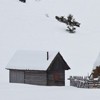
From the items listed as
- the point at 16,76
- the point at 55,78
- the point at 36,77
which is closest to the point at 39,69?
the point at 36,77

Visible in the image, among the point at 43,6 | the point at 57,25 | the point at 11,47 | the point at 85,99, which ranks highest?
the point at 43,6

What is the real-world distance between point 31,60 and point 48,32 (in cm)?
3594

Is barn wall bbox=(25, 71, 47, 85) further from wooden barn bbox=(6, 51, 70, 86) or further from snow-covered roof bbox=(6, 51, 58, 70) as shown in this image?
snow-covered roof bbox=(6, 51, 58, 70)

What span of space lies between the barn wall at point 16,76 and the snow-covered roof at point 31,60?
558mm

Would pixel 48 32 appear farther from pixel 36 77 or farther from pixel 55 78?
pixel 36 77

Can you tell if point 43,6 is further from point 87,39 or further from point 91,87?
point 91,87

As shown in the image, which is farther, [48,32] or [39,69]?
[48,32]

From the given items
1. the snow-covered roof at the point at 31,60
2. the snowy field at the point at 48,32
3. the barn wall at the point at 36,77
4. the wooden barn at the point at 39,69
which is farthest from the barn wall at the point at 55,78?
the snowy field at the point at 48,32

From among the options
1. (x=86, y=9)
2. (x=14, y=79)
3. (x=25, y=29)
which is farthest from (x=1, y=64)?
→ (x=86, y=9)

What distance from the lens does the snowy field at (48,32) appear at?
6306cm

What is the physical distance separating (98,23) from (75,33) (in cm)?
1254

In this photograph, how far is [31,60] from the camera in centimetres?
4084

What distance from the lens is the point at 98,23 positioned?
298 ft

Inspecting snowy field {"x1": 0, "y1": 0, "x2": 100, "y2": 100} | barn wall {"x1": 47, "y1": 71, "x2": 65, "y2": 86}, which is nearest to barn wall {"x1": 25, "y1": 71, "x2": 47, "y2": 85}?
barn wall {"x1": 47, "y1": 71, "x2": 65, "y2": 86}
